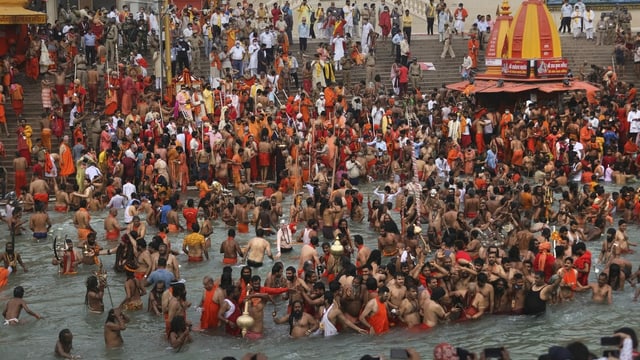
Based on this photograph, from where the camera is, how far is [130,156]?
2355 centimetres

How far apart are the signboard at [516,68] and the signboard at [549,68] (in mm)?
244

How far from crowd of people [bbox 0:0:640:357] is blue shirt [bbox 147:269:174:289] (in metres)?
0.17

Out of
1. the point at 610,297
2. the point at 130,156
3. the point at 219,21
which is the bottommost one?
the point at 610,297

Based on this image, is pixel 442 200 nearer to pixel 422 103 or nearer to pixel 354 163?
pixel 354 163

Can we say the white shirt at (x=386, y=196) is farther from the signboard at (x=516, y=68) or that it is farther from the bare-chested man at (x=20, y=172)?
the signboard at (x=516, y=68)

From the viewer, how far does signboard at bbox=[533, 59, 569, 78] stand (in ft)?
95.1

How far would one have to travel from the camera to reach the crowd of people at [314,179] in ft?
51.5

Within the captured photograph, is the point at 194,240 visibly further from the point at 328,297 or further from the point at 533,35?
the point at 533,35

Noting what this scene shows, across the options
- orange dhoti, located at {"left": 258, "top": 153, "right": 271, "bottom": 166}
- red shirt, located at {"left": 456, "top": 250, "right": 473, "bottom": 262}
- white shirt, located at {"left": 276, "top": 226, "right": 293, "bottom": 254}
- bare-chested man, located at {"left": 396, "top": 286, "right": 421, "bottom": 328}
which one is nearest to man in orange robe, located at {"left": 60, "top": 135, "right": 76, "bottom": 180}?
orange dhoti, located at {"left": 258, "top": 153, "right": 271, "bottom": 166}

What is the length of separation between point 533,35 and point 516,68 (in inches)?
41.2

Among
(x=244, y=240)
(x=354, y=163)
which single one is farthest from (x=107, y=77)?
(x=244, y=240)

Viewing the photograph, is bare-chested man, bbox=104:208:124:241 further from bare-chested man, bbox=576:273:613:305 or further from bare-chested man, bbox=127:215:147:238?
bare-chested man, bbox=576:273:613:305

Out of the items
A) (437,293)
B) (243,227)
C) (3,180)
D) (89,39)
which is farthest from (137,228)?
(89,39)

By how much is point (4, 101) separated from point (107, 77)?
2524 millimetres
